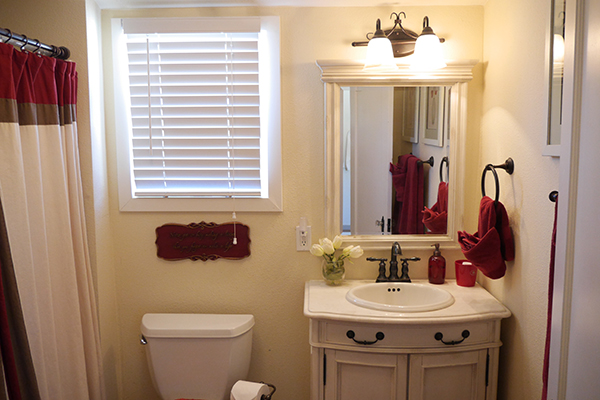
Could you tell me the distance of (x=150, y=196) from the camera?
226 centimetres

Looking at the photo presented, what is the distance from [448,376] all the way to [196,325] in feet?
3.46

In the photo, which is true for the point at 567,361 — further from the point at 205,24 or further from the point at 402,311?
the point at 205,24

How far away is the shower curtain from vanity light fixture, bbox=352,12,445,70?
3.93ft

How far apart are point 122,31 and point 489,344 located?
2.03 metres

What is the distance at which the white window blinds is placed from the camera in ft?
7.12

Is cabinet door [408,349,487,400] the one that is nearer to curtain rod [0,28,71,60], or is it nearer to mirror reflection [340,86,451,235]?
mirror reflection [340,86,451,235]

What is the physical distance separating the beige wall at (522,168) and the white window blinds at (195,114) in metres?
1.02

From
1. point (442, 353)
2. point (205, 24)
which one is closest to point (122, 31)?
point (205, 24)

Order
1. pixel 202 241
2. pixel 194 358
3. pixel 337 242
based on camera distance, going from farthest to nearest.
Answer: pixel 202 241
pixel 337 242
pixel 194 358

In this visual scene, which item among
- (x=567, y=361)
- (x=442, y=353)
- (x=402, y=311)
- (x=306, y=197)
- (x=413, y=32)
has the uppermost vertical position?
(x=413, y=32)

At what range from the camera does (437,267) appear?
7.13 feet

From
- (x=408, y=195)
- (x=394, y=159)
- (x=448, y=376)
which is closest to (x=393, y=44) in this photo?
(x=394, y=159)

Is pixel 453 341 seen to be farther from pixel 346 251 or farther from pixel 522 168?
pixel 522 168

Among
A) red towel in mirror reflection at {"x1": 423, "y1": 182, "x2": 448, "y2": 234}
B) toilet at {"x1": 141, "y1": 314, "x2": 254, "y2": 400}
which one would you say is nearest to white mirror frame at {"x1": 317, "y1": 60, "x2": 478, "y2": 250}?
red towel in mirror reflection at {"x1": 423, "y1": 182, "x2": 448, "y2": 234}
